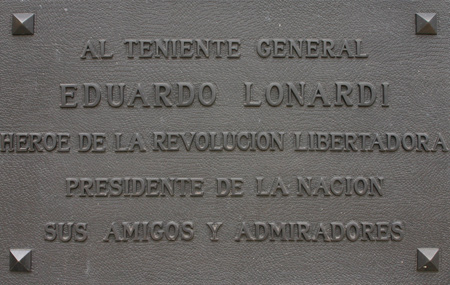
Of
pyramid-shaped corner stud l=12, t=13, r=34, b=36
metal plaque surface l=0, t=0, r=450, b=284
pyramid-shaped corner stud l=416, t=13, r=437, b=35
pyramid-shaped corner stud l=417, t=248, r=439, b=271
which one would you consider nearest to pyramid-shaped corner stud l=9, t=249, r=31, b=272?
metal plaque surface l=0, t=0, r=450, b=284

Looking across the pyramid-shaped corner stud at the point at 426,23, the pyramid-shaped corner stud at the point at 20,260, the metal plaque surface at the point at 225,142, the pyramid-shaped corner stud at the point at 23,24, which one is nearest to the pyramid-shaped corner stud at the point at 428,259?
the metal plaque surface at the point at 225,142

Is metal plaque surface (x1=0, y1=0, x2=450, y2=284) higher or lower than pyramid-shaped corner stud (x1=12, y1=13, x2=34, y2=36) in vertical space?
lower

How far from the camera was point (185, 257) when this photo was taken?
2.07 metres

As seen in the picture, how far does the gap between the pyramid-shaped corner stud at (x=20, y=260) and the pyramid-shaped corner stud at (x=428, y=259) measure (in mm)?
1979

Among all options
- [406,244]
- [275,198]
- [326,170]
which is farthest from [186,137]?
[406,244]

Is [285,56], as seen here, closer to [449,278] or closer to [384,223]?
[384,223]

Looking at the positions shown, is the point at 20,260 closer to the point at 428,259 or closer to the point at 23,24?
the point at 23,24

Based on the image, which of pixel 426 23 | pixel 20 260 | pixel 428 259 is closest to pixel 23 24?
pixel 20 260

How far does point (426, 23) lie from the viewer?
2098mm

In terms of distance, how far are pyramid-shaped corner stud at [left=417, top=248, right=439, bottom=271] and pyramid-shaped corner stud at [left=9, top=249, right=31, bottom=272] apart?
1979mm

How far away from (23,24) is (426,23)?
6.85ft

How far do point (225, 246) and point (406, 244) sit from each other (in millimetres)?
924

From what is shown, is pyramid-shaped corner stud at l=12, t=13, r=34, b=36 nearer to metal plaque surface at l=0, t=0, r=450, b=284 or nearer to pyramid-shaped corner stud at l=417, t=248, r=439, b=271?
metal plaque surface at l=0, t=0, r=450, b=284

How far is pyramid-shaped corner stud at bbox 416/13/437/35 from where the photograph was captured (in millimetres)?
2102
